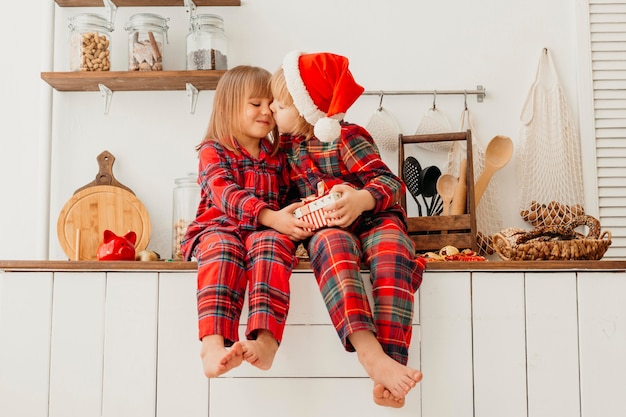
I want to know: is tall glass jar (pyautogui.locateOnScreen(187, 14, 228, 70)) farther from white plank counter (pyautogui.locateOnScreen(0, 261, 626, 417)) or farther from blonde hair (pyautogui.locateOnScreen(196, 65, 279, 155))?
white plank counter (pyautogui.locateOnScreen(0, 261, 626, 417))

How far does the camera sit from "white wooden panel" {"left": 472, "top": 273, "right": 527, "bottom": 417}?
5.22 feet

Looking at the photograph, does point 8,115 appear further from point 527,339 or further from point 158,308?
point 527,339

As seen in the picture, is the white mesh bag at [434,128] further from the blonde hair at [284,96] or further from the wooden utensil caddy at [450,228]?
the blonde hair at [284,96]

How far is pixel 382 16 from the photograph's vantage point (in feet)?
7.18

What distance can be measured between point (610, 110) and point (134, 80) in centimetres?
139

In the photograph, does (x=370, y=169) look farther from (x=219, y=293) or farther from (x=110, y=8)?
(x=110, y=8)

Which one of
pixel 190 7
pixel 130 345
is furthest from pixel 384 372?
pixel 190 7

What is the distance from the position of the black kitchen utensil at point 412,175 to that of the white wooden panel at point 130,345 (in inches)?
31.0

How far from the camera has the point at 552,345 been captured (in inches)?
62.9

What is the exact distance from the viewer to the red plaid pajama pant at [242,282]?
1.46 metres

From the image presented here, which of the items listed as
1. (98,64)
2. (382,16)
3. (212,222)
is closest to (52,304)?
(212,222)

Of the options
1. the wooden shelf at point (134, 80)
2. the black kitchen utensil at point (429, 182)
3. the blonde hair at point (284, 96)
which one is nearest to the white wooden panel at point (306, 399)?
the blonde hair at point (284, 96)

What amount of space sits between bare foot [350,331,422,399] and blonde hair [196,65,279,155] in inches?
22.7

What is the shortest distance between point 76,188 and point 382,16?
3.46ft
